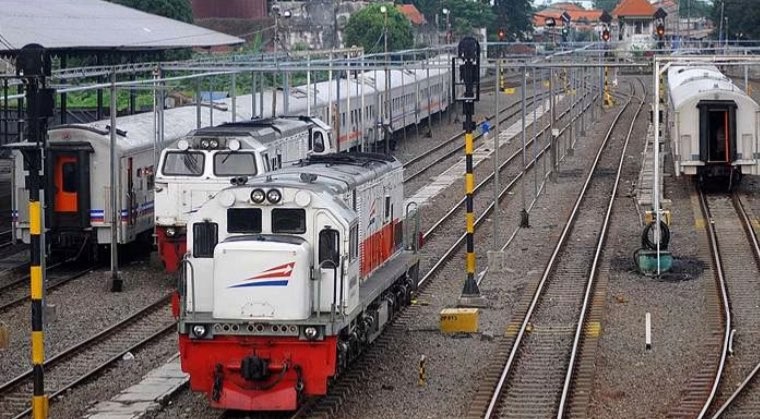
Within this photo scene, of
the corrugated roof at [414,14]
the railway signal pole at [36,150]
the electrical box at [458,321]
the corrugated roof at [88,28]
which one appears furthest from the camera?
the corrugated roof at [414,14]

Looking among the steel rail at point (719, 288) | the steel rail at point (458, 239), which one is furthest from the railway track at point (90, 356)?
the steel rail at point (719, 288)

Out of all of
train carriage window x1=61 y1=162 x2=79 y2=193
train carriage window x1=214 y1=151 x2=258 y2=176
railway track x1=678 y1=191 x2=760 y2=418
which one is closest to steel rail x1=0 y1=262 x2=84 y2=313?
train carriage window x1=61 y1=162 x2=79 y2=193

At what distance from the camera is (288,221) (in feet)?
53.2

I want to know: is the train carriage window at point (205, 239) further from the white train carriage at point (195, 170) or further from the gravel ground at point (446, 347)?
the white train carriage at point (195, 170)

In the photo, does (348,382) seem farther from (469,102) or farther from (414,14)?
(414,14)

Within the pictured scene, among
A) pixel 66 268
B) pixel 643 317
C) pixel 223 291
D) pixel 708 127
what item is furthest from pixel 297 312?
pixel 708 127

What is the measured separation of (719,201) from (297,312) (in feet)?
85.2

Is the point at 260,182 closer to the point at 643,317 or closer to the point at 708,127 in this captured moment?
the point at 643,317

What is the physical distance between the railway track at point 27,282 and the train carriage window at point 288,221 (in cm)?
957

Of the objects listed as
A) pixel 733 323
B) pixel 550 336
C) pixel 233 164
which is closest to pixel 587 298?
pixel 733 323

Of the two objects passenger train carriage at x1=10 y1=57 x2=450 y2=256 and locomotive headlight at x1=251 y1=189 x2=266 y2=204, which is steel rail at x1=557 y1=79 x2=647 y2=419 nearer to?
locomotive headlight at x1=251 y1=189 x2=266 y2=204

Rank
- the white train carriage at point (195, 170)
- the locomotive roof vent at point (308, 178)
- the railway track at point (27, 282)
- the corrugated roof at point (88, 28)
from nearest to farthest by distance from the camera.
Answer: the locomotive roof vent at point (308, 178) < the railway track at point (27, 282) < the white train carriage at point (195, 170) < the corrugated roof at point (88, 28)

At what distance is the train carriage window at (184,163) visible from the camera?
84.4 ft

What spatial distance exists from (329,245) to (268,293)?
0.98 metres
